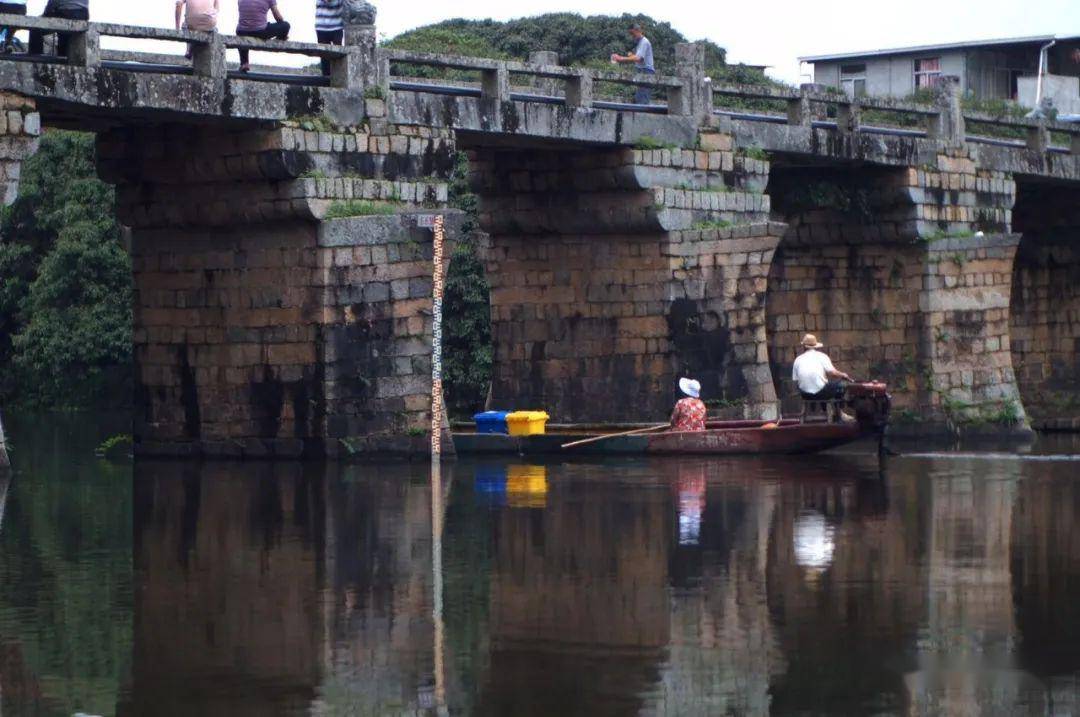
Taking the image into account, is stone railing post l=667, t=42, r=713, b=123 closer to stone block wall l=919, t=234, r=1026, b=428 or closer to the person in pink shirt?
stone block wall l=919, t=234, r=1026, b=428

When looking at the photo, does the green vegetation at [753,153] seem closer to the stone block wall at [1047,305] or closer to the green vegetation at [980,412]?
the green vegetation at [980,412]

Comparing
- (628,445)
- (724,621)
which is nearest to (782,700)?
(724,621)

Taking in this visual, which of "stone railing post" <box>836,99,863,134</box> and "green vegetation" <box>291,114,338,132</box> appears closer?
"green vegetation" <box>291,114,338,132</box>

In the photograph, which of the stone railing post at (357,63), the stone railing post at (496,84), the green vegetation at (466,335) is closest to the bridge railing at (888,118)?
the stone railing post at (496,84)

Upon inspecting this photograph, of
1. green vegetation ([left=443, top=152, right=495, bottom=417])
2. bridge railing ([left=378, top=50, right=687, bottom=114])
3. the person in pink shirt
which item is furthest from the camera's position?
green vegetation ([left=443, top=152, right=495, bottom=417])

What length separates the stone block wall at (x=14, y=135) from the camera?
22.5 m

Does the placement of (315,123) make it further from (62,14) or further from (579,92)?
(579,92)

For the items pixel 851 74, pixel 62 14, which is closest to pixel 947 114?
pixel 62 14

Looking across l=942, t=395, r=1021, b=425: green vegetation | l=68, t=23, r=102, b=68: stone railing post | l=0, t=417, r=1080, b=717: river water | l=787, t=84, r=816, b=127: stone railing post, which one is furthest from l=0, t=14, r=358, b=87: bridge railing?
l=942, t=395, r=1021, b=425: green vegetation

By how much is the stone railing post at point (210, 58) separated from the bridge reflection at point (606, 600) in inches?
174

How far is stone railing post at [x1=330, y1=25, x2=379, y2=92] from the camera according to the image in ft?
85.4

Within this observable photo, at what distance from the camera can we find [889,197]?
3547 centimetres

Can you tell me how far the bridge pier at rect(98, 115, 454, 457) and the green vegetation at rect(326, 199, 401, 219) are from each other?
0.05ft

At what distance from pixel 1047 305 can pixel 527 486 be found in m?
21.7
